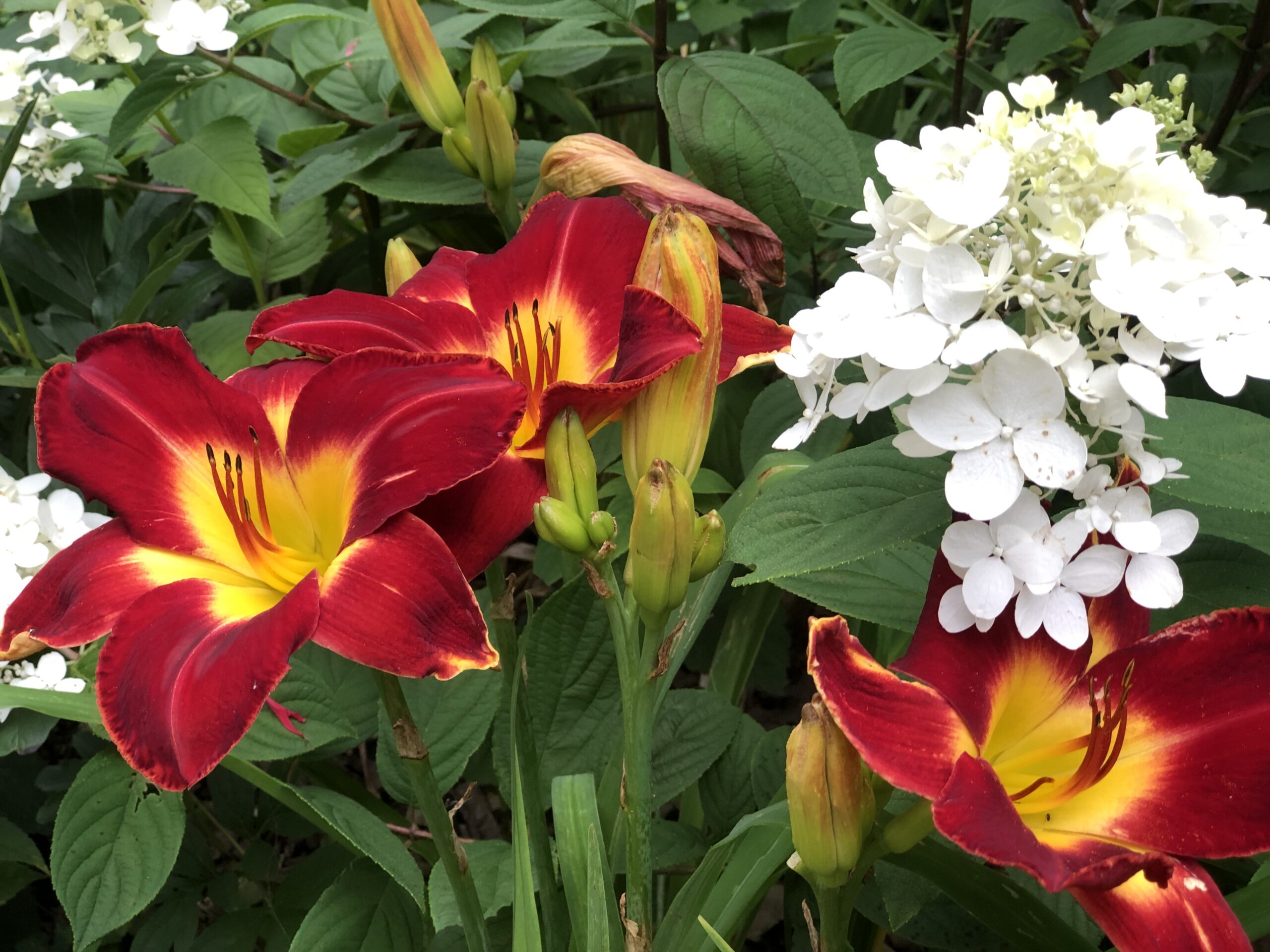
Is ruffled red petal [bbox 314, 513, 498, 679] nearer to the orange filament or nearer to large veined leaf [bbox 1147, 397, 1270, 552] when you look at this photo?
the orange filament

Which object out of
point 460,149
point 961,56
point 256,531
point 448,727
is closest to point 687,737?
point 448,727

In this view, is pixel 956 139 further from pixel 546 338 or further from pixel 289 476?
pixel 289 476

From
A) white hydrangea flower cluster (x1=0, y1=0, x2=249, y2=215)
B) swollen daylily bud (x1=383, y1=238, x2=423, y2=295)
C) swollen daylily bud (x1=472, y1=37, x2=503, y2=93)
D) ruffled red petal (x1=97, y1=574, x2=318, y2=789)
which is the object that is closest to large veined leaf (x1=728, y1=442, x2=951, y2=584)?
ruffled red petal (x1=97, y1=574, x2=318, y2=789)

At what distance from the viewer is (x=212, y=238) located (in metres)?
1.19

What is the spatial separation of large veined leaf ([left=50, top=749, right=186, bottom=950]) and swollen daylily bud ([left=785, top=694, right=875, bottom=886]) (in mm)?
508

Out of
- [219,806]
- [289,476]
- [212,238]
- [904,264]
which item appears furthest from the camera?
[212,238]

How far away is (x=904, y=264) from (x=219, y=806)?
2.71 ft

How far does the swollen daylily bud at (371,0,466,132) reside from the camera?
0.84 metres

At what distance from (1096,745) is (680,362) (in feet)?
0.91

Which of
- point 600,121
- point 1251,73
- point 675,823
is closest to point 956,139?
point 675,823

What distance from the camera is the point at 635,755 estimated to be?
55cm

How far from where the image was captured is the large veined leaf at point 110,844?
29.4 inches

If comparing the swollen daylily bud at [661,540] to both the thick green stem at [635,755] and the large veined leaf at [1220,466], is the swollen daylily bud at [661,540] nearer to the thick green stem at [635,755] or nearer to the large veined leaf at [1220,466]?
the thick green stem at [635,755]

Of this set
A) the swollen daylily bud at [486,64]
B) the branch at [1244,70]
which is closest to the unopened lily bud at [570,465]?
the swollen daylily bud at [486,64]
